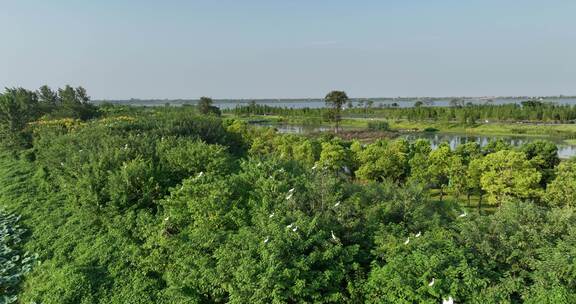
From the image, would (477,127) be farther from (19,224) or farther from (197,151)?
(19,224)

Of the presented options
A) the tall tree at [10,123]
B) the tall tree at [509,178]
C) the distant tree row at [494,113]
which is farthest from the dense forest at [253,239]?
the distant tree row at [494,113]

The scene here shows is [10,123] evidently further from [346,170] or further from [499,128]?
[499,128]

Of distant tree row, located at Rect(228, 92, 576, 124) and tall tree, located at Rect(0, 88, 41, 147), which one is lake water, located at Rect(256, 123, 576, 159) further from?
tall tree, located at Rect(0, 88, 41, 147)

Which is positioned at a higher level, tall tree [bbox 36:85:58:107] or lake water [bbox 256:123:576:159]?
tall tree [bbox 36:85:58:107]

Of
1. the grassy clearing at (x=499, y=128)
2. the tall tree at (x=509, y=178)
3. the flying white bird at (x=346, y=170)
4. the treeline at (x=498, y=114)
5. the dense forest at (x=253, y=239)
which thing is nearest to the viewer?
the dense forest at (x=253, y=239)

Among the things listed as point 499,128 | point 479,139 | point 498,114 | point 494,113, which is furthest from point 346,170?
point 494,113

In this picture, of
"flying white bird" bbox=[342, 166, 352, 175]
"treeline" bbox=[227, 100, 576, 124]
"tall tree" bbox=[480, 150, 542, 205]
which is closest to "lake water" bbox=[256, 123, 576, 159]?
"treeline" bbox=[227, 100, 576, 124]

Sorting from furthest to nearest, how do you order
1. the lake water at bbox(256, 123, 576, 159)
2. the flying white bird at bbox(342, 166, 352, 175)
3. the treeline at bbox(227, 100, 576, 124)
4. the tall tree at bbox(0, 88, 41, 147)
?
the treeline at bbox(227, 100, 576, 124)
the lake water at bbox(256, 123, 576, 159)
the flying white bird at bbox(342, 166, 352, 175)
the tall tree at bbox(0, 88, 41, 147)

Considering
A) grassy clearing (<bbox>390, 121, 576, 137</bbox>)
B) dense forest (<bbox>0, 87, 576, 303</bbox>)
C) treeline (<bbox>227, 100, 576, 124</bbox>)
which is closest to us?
dense forest (<bbox>0, 87, 576, 303</bbox>)

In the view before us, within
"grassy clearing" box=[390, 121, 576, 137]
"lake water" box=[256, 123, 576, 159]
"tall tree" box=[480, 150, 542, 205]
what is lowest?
"lake water" box=[256, 123, 576, 159]

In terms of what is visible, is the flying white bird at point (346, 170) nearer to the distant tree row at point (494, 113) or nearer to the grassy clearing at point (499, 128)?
the distant tree row at point (494, 113)

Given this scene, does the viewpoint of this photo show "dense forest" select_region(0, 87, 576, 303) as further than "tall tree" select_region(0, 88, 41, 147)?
No
